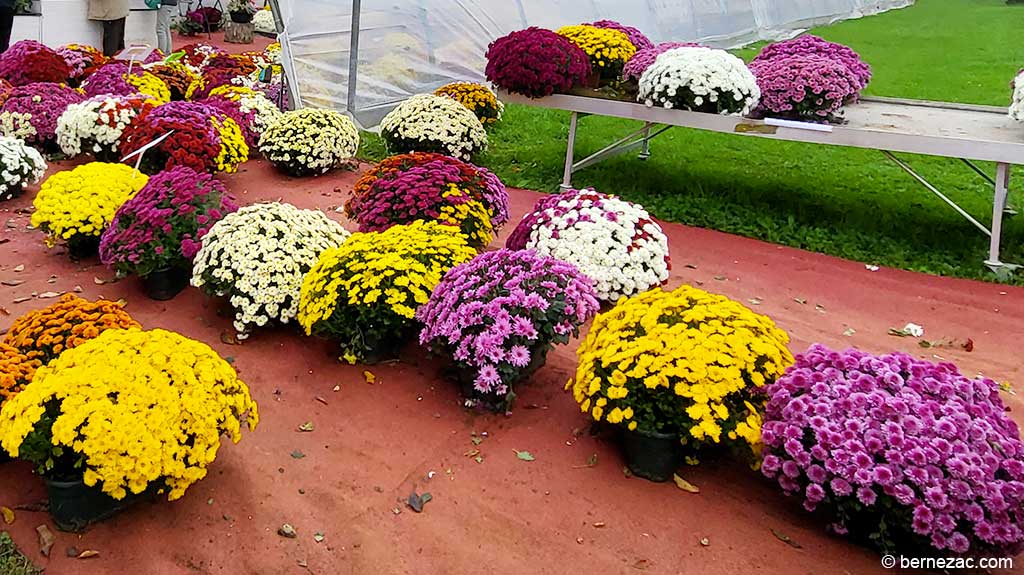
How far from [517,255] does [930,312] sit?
3.20m

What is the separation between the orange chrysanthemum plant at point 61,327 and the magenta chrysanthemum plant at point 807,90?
5299mm

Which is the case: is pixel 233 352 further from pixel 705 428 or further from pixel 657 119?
pixel 657 119

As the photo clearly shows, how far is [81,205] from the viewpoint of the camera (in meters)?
5.66

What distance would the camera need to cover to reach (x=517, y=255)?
417cm

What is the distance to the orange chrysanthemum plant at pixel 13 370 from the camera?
10.8 ft

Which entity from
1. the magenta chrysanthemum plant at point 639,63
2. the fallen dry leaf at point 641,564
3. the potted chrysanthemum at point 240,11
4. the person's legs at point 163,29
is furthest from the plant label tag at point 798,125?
the potted chrysanthemum at point 240,11

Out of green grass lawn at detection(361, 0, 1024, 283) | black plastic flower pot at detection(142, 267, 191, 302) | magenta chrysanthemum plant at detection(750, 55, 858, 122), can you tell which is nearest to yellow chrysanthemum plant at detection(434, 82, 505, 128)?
green grass lawn at detection(361, 0, 1024, 283)

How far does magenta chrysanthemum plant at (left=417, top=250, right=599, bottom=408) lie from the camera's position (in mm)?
3760

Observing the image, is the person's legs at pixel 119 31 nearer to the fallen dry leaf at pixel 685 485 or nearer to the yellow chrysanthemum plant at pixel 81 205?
the yellow chrysanthemum plant at pixel 81 205

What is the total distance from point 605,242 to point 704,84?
8.81 feet

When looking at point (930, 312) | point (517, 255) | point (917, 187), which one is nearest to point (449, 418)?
point (517, 255)

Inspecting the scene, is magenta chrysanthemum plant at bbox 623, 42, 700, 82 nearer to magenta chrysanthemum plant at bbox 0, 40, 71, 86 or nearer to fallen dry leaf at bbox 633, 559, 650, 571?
fallen dry leaf at bbox 633, 559, 650, 571

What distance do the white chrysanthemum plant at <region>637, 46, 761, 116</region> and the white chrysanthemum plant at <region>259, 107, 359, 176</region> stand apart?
3229 mm

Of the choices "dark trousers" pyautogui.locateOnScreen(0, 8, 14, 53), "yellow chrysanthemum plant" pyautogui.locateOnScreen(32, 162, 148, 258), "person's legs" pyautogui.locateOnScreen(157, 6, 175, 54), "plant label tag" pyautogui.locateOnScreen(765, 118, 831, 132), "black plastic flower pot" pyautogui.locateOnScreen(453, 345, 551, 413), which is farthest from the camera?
"person's legs" pyautogui.locateOnScreen(157, 6, 175, 54)
